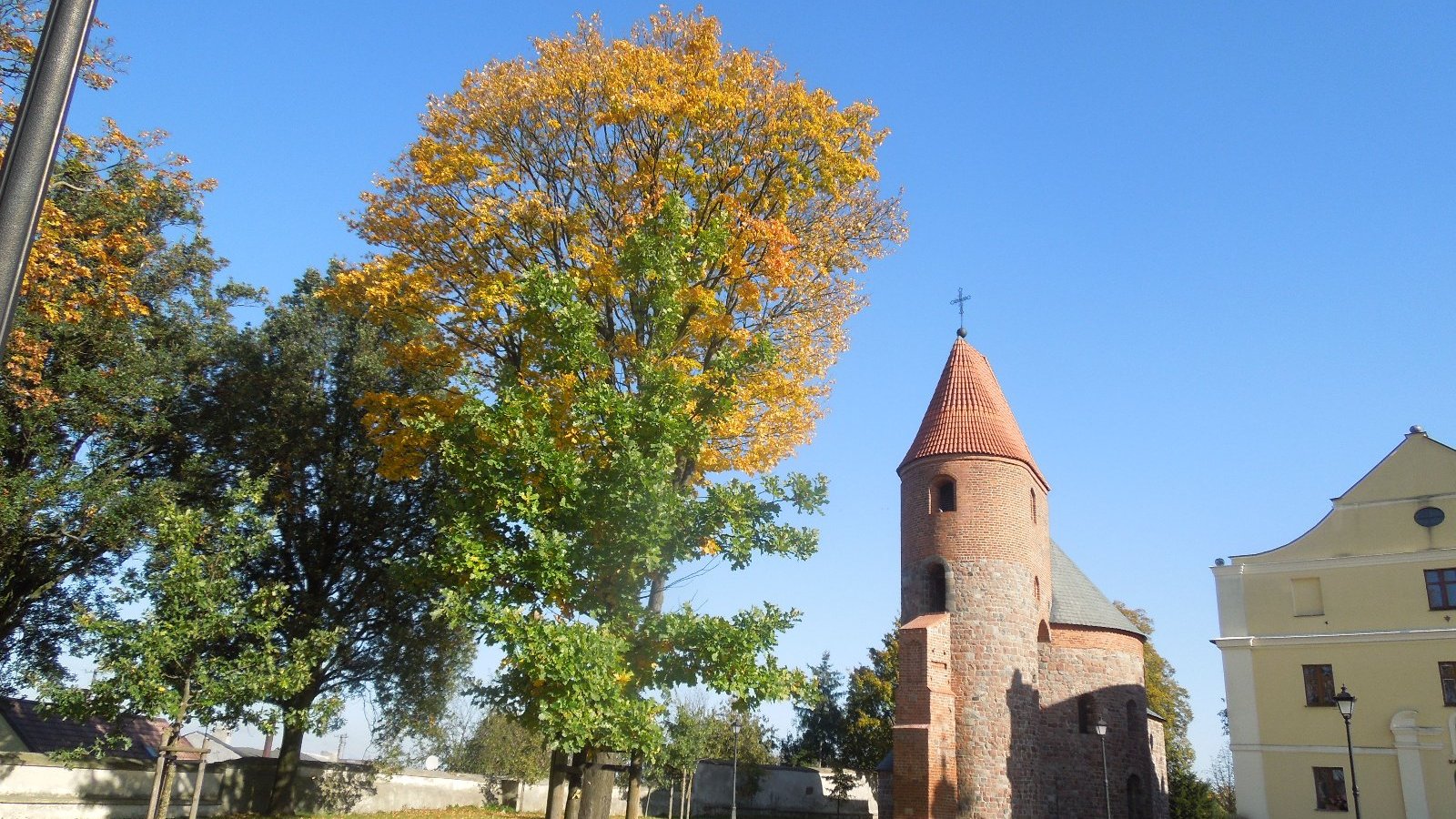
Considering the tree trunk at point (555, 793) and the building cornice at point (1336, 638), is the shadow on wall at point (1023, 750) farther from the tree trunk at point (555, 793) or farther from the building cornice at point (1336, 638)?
the tree trunk at point (555, 793)

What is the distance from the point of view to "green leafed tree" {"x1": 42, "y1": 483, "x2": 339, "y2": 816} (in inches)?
566

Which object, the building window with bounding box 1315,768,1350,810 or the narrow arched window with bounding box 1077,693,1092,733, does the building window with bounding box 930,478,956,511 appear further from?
the building window with bounding box 1315,768,1350,810

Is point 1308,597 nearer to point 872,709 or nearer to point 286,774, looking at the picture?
point 872,709

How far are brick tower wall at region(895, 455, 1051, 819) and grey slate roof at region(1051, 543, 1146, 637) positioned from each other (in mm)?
1231

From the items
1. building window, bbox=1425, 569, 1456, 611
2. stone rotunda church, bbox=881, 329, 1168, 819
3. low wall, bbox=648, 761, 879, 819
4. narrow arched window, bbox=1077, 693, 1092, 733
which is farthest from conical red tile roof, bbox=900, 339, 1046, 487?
low wall, bbox=648, 761, 879, 819

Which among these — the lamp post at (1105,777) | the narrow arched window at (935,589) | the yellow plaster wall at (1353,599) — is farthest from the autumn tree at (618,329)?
the yellow plaster wall at (1353,599)

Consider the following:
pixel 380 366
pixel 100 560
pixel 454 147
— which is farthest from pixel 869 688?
pixel 454 147

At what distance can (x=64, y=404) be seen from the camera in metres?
17.6

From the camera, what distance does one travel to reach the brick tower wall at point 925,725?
73.5 ft

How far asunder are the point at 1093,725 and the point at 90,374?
25810mm

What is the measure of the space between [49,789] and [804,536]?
15344 mm

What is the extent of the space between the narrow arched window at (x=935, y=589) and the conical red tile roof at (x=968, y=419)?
10.6ft

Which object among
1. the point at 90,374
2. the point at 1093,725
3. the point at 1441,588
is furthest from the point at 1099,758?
the point at 90,374

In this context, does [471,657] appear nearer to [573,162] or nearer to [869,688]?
[573,162]
